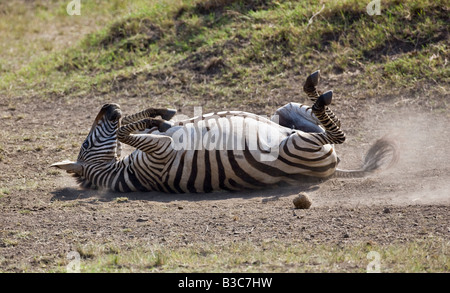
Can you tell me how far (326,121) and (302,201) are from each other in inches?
39.2

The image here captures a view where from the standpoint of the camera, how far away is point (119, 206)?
21.4 ft

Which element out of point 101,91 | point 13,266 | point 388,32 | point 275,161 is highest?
point 388,32

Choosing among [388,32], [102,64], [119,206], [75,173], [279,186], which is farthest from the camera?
[102,64]

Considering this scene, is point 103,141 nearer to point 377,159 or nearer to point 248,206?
point 248,206

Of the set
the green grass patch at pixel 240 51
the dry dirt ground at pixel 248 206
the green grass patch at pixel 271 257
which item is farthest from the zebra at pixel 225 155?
the green grass patch at pixel 240 51

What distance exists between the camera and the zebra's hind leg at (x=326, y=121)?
21.2ft

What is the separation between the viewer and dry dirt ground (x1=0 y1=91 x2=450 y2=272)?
17.9 feet

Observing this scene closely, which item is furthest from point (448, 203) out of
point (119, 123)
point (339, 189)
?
point (119, 123)

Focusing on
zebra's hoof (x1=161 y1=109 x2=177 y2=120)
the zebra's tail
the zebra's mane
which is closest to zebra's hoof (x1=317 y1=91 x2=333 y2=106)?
the zebra's tail

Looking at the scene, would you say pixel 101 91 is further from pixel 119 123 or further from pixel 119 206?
pixel 119 206

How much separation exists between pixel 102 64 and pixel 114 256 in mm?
6856

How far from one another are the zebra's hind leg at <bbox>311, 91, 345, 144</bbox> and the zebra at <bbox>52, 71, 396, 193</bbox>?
1 cm

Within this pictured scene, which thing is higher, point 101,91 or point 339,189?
point 101,91

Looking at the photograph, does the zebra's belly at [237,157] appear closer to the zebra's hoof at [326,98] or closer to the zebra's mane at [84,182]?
the zebra's hoof at [326,98]
